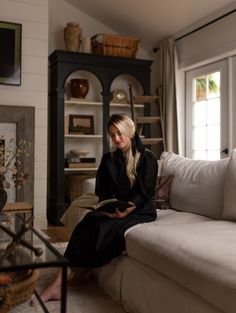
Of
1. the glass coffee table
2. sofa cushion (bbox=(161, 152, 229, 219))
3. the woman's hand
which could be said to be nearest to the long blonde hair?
the woman's hand

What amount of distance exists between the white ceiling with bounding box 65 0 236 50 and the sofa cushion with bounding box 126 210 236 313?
279 cm

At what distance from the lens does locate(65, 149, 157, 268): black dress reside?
237cm

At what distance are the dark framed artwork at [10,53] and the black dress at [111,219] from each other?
2.21m

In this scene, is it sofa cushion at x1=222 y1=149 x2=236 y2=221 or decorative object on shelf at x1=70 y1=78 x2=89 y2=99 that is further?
decorative object on shelf at x1=70 y1=78 x2=89 y2=99

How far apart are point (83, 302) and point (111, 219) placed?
20.8 inches

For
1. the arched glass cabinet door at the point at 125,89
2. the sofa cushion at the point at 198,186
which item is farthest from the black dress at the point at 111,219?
the arched glass cabinet door at the point at 125,89

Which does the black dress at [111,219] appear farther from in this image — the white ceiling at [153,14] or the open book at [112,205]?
the white ceiling at [153,14]

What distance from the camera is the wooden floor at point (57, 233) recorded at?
411cm

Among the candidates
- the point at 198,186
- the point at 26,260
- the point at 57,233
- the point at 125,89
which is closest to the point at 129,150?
the point at 198,186

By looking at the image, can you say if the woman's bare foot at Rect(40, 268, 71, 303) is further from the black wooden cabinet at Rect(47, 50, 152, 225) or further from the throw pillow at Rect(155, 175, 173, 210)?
the black wooden cabinet at Rect(47, 50, 152, 225)

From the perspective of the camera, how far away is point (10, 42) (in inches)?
177

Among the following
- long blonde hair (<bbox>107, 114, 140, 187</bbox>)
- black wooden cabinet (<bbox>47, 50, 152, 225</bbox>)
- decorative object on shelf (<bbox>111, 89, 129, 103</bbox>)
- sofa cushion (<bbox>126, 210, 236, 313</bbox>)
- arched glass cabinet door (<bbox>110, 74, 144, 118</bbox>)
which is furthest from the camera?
arched glass cabinet door (<bbox>110, 74, 144, 118</bbox>)

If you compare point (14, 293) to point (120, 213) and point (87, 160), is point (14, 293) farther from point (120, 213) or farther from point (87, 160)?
point (87, 160)

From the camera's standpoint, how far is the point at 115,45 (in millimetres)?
5094
